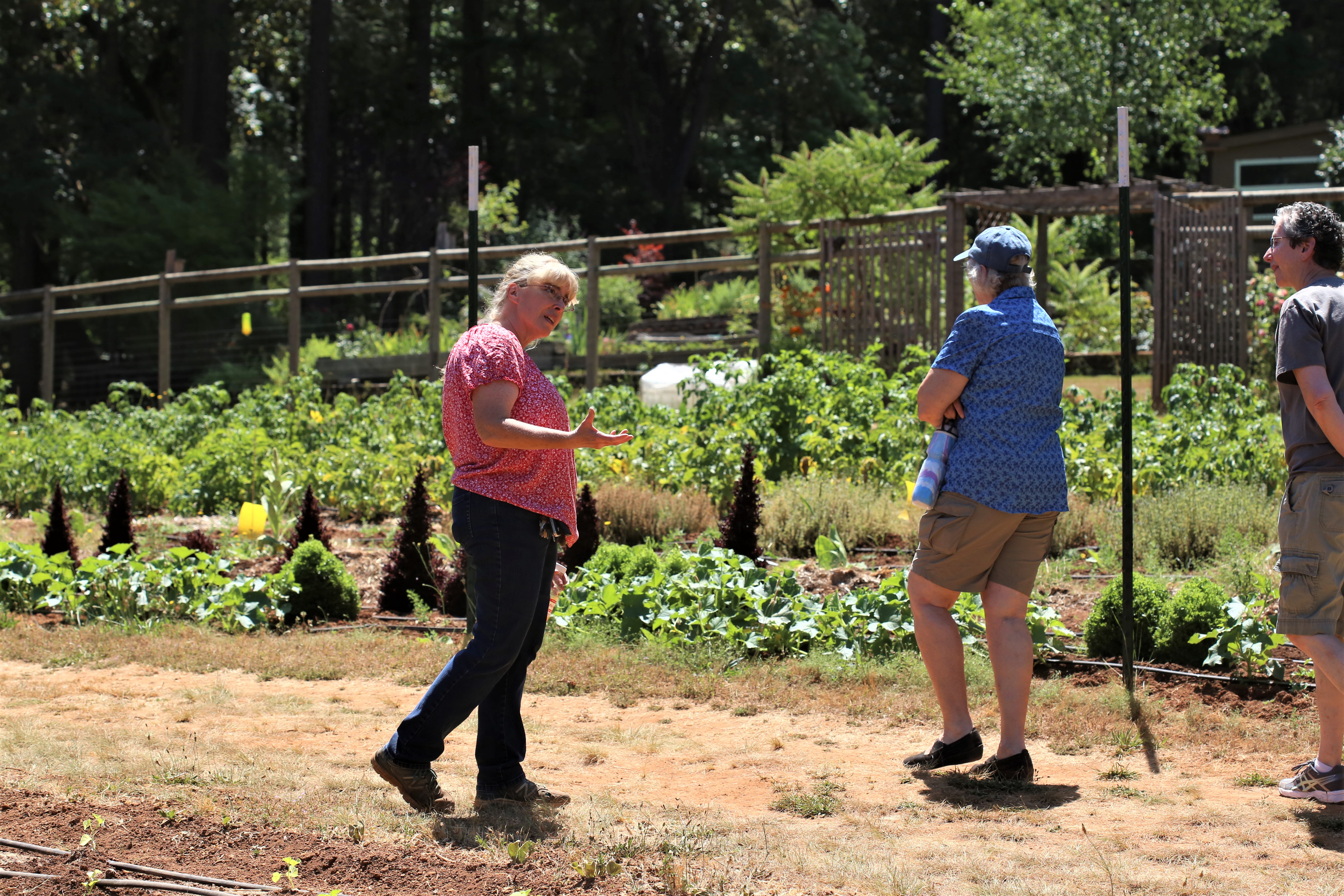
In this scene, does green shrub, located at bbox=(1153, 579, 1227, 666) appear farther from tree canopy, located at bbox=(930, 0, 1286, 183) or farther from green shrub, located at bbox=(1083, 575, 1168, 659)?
tree canopy, located at bbox=(930, 0, 1286, 183)

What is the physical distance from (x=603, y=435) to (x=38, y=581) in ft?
13.7

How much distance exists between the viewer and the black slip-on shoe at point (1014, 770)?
12.6 ft

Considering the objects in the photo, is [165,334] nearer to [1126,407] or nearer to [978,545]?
[1126,407]

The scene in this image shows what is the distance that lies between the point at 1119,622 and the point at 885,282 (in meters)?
7.59

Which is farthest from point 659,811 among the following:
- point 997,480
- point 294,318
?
point 294,318

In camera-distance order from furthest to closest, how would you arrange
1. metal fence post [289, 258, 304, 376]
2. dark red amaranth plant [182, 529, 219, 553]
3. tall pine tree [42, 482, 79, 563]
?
metal fence post [289, 258, 304, 376] → dark red amaranth plant [182, 529, 219, 553] → tall pine tree [42, 482, 79, 563]

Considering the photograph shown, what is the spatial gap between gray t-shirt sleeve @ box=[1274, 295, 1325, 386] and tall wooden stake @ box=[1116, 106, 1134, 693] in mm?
1047

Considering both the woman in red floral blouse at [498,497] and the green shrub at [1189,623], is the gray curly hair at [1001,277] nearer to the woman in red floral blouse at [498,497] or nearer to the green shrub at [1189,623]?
the woman in red floral blouse at [498,497]

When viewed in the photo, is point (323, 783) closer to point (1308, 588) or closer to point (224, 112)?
point (1308, 588)

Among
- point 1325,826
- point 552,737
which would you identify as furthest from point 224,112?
point 1325,826

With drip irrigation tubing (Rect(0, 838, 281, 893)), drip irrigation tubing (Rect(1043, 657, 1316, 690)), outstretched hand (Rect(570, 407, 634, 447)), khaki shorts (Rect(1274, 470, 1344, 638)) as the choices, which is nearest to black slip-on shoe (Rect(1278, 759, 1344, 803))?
khaki shorts (Rect(1274, 470, 1344, 638))

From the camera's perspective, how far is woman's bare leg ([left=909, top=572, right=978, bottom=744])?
12.8ft

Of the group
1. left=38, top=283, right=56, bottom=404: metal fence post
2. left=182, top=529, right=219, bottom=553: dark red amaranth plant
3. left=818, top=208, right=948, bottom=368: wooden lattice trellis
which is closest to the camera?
left=182, top=529, right=219, bottom=553: dark red amaranth plant

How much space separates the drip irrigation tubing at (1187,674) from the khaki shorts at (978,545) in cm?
124
